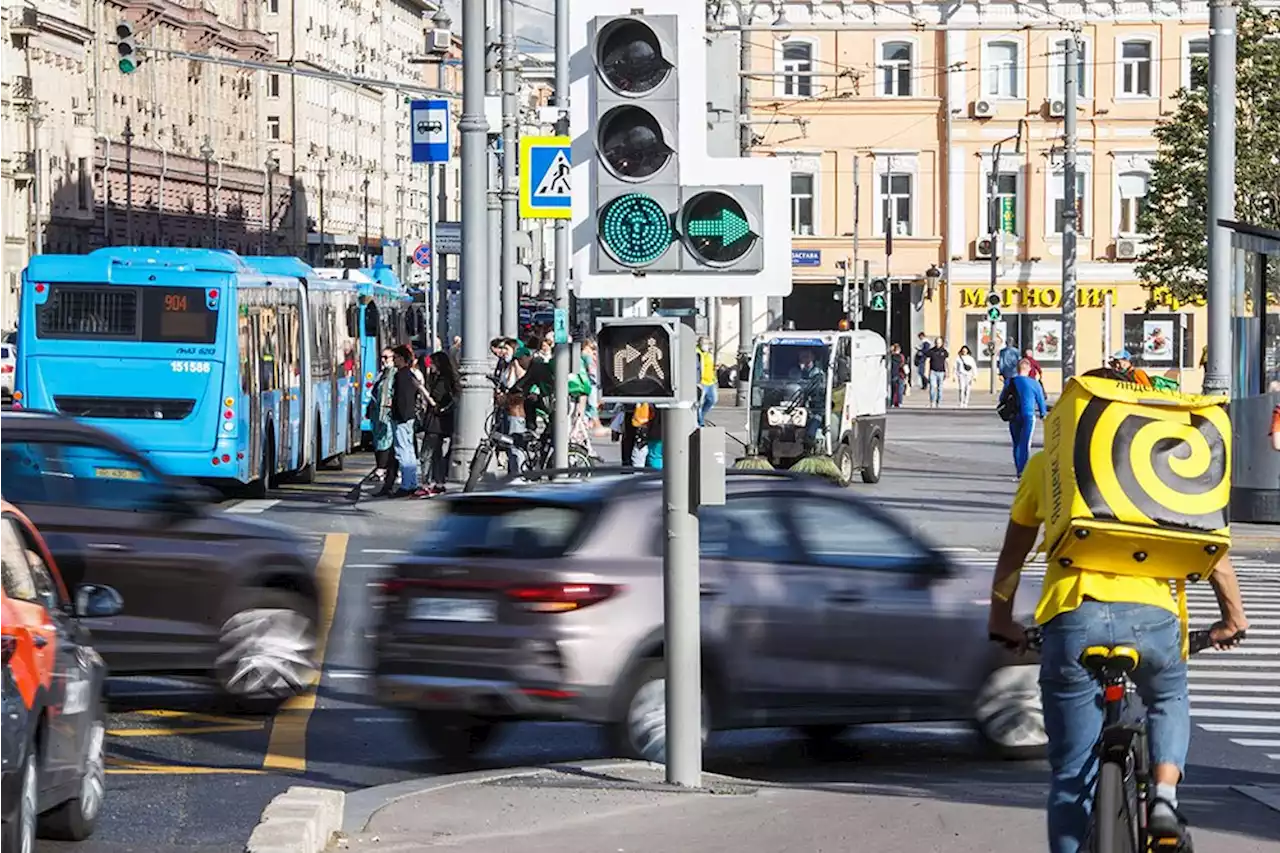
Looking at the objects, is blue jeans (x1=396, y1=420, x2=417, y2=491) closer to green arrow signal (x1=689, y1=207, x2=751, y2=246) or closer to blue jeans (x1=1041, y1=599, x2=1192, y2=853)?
green arrow signal (x1=689, y1=207, x2=751, y2=246)

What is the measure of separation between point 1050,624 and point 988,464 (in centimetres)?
3407

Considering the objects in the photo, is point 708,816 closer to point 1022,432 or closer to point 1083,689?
point 1083,689

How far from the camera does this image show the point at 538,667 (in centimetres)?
1181

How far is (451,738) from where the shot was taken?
12.9 meters

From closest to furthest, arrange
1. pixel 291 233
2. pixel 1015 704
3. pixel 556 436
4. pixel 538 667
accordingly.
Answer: pixel 538 667
pixel 1015 704
pixel 556 436
pixel 291 233

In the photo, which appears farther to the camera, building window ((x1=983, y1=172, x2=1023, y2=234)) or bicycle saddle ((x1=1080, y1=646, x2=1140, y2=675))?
building window ((x1=983, y1=172, x2=1023, y2=234))

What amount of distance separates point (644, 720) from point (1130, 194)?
2589 inches

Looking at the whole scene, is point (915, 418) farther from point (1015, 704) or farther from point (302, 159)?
point (302, 159)

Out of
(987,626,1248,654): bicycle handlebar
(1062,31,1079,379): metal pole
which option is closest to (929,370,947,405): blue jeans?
(1062,31,1079,379): metal pole

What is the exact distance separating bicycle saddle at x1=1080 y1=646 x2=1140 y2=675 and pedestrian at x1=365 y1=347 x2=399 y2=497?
23.7 meters

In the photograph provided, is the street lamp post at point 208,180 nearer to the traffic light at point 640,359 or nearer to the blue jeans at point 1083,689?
the traffic light at point 640,359

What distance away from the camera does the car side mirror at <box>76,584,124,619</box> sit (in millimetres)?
9727

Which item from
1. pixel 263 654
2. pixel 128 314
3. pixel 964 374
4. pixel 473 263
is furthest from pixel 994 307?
pixel 263 654

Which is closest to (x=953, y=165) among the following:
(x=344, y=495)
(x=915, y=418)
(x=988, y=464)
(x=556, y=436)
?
(x=915, y=418)
